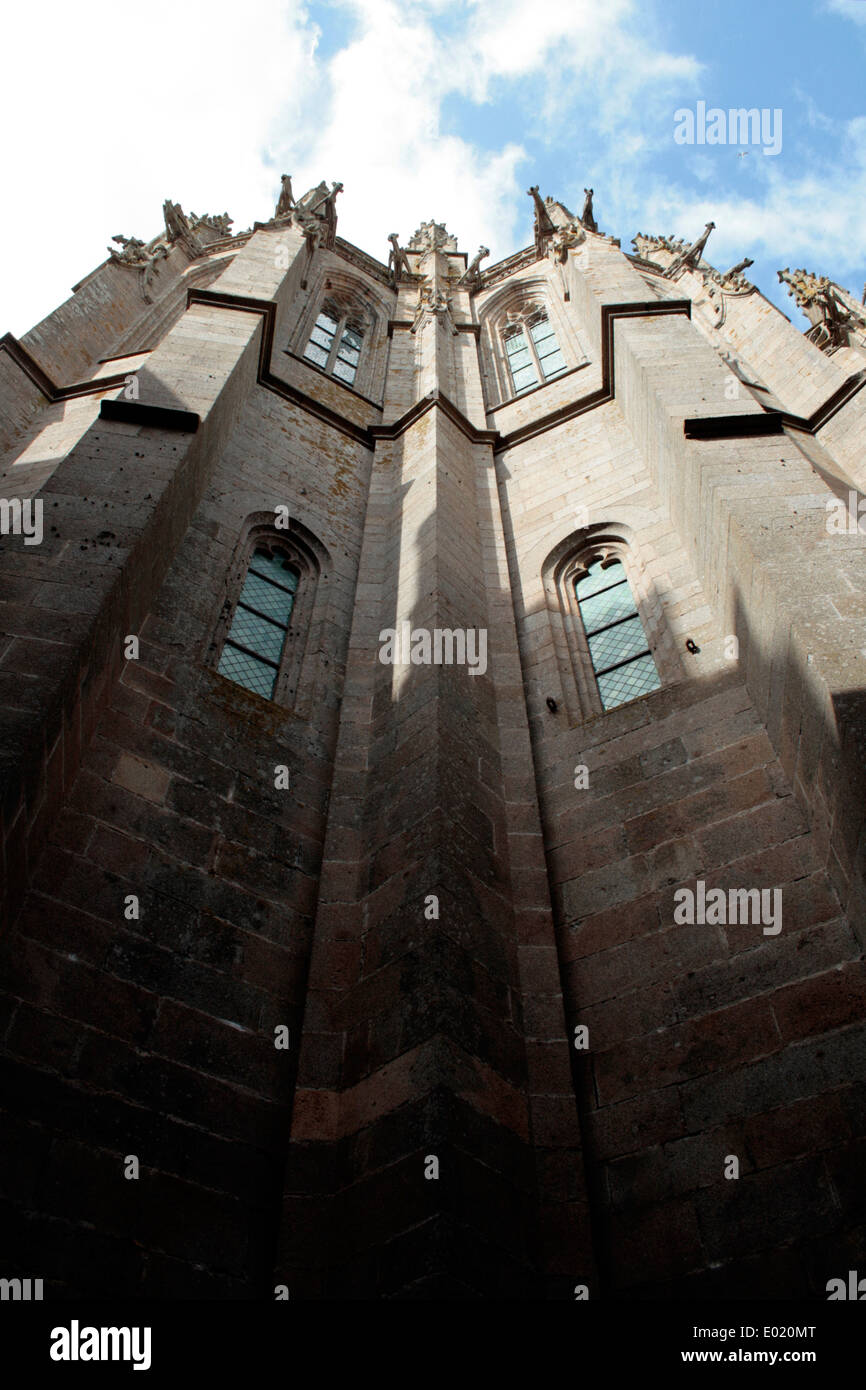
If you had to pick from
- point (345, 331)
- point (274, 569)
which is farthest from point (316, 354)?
point (274, 569)

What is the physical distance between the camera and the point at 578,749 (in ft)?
25.3

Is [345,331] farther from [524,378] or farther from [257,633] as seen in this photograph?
[257,633]

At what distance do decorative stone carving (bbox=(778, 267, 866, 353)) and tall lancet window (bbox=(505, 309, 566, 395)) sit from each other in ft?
13.6

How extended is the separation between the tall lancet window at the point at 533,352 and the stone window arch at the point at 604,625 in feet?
22.9

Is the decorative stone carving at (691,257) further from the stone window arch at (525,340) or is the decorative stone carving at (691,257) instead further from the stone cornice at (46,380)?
the stone cornice at (46,380)

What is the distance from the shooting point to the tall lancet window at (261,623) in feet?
27.7

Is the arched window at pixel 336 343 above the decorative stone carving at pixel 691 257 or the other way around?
the other way around

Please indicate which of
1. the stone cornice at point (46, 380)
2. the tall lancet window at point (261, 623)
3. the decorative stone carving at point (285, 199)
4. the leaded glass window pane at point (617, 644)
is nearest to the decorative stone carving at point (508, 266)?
the decorative stone carving at point (285, 199)

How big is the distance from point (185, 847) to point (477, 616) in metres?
3.94

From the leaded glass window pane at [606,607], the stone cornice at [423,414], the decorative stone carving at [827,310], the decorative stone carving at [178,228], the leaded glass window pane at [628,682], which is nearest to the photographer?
the leaded glass window pane at [628,682]

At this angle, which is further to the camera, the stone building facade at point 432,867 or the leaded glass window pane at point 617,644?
the leaded glass window pane at point 617,644

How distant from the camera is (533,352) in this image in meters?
18.2

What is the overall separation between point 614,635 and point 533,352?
10.9 meters

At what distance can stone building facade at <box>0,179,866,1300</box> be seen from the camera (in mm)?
4477
